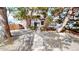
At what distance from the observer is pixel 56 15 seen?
6.26 feet

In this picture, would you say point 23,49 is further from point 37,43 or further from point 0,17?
point 0,17

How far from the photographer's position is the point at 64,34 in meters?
1.92

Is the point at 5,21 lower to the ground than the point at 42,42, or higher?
higher

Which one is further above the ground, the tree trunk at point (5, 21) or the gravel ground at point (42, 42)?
the tree trunk at point (5, 21)

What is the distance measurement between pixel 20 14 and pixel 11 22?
0.42 feet

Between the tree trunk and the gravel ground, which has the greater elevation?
the tree trunk
